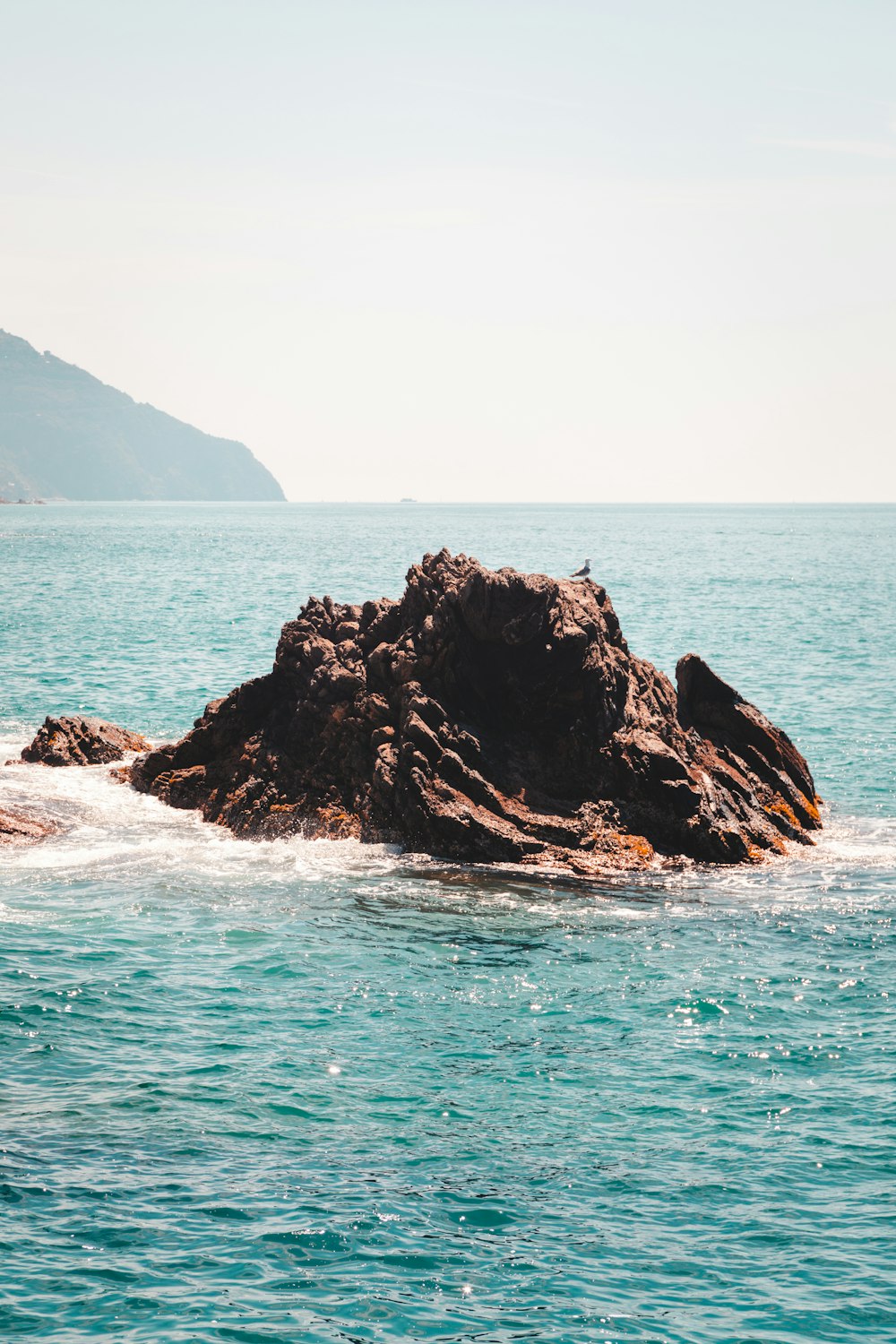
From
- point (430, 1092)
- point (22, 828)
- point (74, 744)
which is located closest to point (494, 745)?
point (22, 828)

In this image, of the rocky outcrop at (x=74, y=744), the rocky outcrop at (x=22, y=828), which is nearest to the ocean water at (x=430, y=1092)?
the rocky outcrop at (x=22, y=828)

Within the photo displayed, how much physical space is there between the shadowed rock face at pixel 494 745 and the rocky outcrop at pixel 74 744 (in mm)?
2513

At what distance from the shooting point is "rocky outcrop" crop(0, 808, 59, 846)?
26500 millimetres

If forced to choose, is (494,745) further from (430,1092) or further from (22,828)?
(430,1092)

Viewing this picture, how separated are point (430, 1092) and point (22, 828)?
1442 centimetres

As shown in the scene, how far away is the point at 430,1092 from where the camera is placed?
15703 mm

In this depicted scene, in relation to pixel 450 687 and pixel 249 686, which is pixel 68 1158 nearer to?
pixel 450 687

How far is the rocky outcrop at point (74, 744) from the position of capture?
109 ft

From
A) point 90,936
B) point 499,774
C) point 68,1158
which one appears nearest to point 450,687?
point 499,774

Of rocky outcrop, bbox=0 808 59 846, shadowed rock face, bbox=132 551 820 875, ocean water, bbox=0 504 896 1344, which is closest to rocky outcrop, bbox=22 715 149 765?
ocean water, bbox=0 504 896 1344

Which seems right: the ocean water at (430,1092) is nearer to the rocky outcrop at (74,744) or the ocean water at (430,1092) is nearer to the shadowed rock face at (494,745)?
the shadowed rock face at (494,745)

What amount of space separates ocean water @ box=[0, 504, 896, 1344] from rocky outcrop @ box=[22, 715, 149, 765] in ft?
5.70

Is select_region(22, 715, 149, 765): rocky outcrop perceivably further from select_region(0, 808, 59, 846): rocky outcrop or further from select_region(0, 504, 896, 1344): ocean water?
select_region(0, 808, 59, 846): rocky outcrop

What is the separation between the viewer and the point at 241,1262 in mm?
12125
